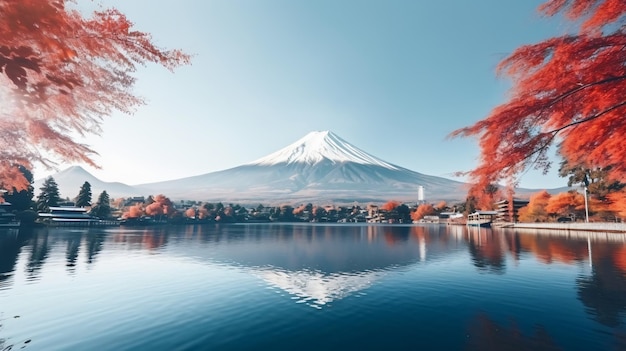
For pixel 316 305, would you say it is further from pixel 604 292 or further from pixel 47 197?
pixel 47 197

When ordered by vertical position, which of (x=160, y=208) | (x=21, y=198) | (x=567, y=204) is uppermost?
(x=567, y=204)

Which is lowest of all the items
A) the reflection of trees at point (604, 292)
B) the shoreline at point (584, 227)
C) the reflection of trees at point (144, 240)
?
the reflection of trees at point (144, 240)

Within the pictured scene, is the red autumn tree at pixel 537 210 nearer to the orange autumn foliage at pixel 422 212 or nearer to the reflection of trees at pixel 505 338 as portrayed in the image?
the orange autumn foliage at pixel 422 212

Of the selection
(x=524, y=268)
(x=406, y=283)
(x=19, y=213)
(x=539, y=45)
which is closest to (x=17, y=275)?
(x=406, y=283)

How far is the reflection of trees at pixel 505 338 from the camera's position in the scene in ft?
24.2

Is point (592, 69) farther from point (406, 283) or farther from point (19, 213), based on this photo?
point (19, 213)

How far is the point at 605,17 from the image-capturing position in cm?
378

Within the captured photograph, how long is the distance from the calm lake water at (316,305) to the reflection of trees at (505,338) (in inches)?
1.9

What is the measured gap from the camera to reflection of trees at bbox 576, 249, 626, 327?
955 cm

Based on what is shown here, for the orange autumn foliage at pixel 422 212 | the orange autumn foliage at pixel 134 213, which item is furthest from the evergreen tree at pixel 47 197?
the orange autumn foliage at pixel 422 212

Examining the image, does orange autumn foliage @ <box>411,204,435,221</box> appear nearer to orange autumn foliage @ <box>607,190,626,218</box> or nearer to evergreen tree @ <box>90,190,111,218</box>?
orange autumn foliage @ <box>607,190,626,218</box>

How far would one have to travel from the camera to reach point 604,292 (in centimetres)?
1210

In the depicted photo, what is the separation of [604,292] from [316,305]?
12.1 meters

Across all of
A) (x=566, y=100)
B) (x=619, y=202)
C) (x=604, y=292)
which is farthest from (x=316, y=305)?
(x=619, y=202)
